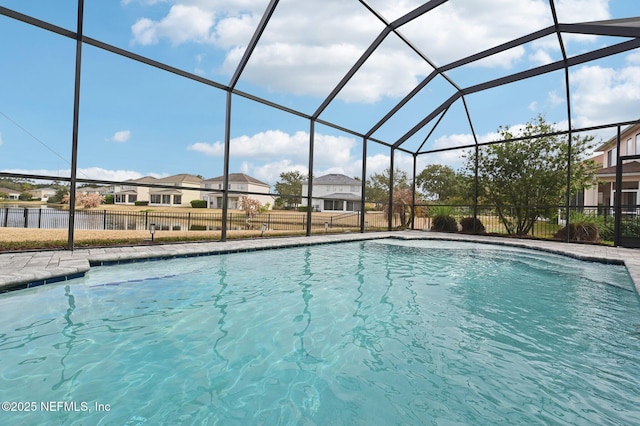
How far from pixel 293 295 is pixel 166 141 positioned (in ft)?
48.7

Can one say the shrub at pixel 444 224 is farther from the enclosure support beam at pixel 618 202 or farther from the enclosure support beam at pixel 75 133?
the enclosure support beam at pixel 75 133

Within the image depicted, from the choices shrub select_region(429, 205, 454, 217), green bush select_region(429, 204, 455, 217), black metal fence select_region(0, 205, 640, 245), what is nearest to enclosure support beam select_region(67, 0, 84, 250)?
black metal fence select_region(0, 205, 640, 245)

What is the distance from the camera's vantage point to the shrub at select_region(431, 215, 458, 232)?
12.8m

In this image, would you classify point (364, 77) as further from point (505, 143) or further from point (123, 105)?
point (123, 105)

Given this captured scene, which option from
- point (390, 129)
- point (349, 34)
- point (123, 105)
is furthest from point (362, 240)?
point (123, 105)

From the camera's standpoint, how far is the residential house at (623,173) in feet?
28.6

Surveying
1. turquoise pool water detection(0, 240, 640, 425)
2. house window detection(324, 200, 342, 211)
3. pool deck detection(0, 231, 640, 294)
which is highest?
house window detection(324, 200, 342, 211)

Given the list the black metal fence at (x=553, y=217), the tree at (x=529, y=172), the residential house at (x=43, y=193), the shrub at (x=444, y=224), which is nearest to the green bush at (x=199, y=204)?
the residential house at (x=43, y=193)

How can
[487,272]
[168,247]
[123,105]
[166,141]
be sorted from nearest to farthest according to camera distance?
[487,272], [168,247], [123,105], [166,141]

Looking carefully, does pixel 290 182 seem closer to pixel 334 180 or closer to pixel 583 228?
pixel 334 180

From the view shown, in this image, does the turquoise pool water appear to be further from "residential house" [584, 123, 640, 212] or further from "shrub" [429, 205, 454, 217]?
"shrub" [429, 205, 454, 217]

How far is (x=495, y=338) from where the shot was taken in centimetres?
296

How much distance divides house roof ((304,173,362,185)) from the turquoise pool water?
2318 centimetres

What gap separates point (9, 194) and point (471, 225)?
13310 millimetres
